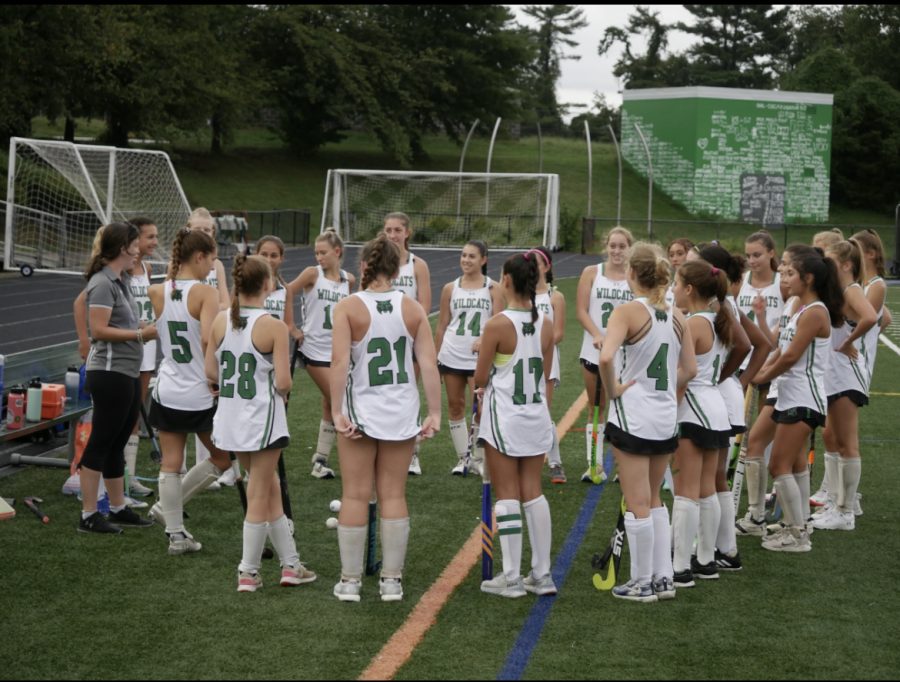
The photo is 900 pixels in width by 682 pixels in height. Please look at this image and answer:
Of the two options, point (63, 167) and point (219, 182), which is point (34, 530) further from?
point (219, 182)

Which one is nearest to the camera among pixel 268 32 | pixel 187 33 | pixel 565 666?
pixel 565 666

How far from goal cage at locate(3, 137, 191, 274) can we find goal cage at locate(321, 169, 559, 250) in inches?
150

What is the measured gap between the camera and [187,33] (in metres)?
39.4

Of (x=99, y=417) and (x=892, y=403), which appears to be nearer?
(x=99, y=417)

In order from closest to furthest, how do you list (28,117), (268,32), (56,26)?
(56,26) → (28,117) → (268,32)

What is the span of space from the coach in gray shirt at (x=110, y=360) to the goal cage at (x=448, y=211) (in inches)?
712

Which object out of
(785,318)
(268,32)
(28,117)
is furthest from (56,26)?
(785,318)

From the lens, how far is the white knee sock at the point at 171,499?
6.32 m

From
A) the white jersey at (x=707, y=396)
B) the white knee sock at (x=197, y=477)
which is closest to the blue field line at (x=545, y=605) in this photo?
the white jersey at (x=707, y=396)

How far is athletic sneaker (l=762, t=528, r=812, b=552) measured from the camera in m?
6.74

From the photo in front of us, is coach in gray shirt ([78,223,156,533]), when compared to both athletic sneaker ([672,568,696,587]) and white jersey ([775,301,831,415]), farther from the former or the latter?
white jersey ([775,301,831,415])

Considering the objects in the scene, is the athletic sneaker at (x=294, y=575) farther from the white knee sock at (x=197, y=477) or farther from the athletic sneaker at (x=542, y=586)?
the athletic sneaker at (x=542, y=586)

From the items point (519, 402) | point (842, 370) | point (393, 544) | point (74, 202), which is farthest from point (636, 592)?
point (74, 202)

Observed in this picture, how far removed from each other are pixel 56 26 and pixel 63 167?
30.6 ft
